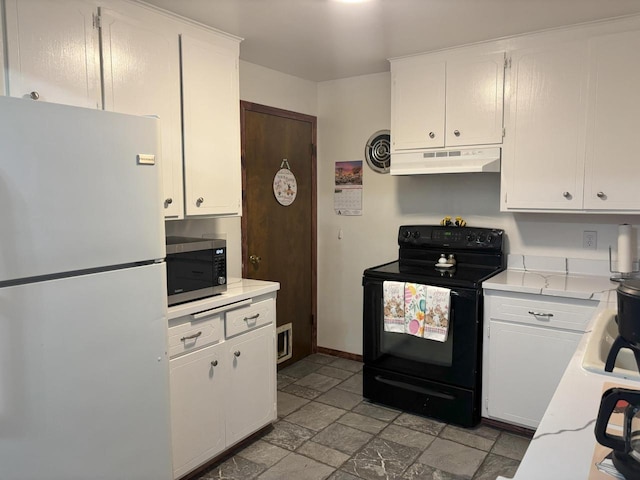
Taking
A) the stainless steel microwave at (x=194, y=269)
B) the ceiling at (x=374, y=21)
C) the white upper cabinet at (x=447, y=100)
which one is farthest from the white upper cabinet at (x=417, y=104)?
the stainless steel microwave at (x=194, y=269)

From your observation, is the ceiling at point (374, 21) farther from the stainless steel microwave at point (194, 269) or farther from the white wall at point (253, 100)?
the stainless steel microwave at point (194, 269)

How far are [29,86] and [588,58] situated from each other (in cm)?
275

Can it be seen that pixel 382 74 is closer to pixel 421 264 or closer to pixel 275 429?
pixel 421 264

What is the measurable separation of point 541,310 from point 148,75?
7.87ft

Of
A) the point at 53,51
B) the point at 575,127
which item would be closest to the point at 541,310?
the point at 575,127

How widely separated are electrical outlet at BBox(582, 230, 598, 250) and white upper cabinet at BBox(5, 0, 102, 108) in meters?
2.84

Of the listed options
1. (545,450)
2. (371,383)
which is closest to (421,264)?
(371,383)

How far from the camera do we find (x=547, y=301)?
8.76 ft

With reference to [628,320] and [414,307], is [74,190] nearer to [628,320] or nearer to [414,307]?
[628,320]

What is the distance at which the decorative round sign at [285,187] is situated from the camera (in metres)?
3.74

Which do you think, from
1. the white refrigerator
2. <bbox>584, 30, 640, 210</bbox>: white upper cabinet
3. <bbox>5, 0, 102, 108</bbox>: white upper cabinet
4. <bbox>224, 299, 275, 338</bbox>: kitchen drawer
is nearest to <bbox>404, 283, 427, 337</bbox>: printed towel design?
<bbox>224, 299, 275, 338</bbox>: kitchen drawer

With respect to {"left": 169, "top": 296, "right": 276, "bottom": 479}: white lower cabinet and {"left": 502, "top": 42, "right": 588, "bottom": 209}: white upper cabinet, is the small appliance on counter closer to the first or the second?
{"left": 502, "top": 42, "right": 588, "bottom": 209}: white upper cabinet

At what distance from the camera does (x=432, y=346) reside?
9.80ft

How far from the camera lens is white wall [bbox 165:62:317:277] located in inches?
121
